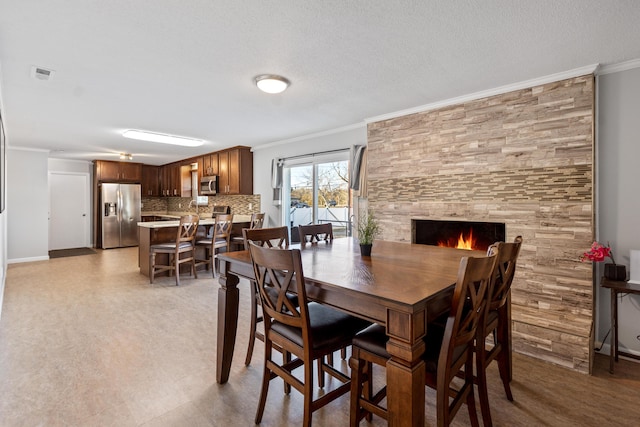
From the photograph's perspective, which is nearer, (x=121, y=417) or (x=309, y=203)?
(x=121, y=417)

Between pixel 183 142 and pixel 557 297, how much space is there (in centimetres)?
557

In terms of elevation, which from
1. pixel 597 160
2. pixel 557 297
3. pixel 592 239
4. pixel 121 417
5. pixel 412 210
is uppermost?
pixel 597 160

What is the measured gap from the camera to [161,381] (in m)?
2.12

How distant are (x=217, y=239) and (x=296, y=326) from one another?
156 inches

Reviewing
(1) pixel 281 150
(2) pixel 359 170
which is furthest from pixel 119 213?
(2) pixel 359 170

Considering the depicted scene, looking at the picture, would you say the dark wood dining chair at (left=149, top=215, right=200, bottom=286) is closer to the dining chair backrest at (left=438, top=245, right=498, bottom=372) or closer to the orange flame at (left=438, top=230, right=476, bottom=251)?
the orange flame at (left=438, top=230, right=476, bottom=251)

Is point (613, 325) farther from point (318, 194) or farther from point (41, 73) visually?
point (41, 73)

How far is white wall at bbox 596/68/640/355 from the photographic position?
2.45 metres

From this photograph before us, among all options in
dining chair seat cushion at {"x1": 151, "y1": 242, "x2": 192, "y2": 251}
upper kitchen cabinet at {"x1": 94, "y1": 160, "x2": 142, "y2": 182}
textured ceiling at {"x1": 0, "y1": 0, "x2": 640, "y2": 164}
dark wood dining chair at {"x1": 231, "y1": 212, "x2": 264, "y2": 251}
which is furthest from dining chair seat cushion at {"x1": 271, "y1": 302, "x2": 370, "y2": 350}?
upper kitchen cabinet at {"x1": 94, "y1": 160, "x2": 142, "y2": 182}

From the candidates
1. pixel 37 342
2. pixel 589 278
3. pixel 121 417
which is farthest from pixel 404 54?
pixel 37 342

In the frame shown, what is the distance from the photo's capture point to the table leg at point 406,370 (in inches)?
45.5

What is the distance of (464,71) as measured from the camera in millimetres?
2588

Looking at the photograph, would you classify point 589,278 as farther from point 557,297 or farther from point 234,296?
point 234,296

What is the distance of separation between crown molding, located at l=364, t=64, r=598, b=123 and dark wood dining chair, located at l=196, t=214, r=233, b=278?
9.20ft
